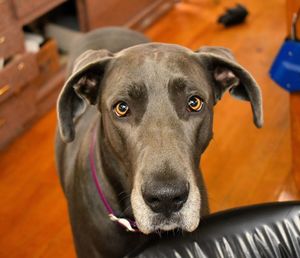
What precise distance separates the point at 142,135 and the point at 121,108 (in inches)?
4.5

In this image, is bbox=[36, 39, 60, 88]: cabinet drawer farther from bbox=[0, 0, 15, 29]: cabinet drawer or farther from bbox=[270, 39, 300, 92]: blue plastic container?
bbox=[270, 39, 300, 92]: blue plastic container

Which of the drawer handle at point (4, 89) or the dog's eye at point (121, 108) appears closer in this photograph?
the dog's eye at point (121, 108)

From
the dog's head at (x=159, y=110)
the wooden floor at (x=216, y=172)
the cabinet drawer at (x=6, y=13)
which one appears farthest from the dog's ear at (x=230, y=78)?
the cabinet drawer at (x=6, y=13)

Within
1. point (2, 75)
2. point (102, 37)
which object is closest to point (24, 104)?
point (2, 75)

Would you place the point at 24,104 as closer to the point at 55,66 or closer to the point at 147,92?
the point at 55,66

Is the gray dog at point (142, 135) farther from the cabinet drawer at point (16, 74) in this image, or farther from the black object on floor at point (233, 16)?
the black object on floor at point (233, 16)

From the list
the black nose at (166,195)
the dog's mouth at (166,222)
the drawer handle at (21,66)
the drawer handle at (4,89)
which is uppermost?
the black nose at (166,195)

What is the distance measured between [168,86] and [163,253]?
0.47 metres

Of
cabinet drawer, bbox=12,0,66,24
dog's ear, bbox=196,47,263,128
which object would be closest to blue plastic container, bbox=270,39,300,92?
dog's ear, bbox=196,47,263,128

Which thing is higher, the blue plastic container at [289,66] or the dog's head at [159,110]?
the dog's head at [159,110]

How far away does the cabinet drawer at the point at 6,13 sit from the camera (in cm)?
239

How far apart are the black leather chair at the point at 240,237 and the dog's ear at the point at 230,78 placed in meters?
0.29

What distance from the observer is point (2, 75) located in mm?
2498

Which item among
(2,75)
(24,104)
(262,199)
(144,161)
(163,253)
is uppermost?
(144,161)
